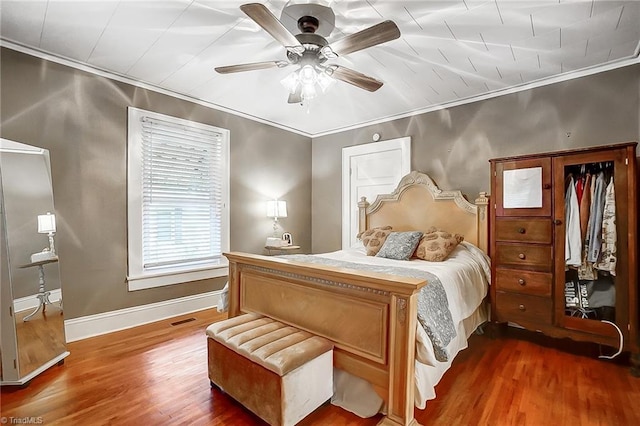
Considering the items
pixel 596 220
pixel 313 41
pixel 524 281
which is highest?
pixel 313 41

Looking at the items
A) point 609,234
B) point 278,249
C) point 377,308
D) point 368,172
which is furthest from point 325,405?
point 368,172

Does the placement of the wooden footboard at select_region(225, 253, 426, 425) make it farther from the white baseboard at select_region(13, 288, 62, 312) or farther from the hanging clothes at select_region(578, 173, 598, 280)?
the hanging clothes at select_region(578, 173, 598, 280)

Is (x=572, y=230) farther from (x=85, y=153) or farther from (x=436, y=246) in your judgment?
(x=85, y=153)

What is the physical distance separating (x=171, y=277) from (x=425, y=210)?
123 inches

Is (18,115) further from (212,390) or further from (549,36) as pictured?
(549,36)

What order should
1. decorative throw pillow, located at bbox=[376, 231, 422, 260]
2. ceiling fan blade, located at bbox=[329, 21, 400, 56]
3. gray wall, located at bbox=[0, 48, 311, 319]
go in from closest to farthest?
ceiling fan blade, located at bbox=[329, 21, 400, 56], gray wall, located at bbox=[0, 48, 311, 319], decorative throw pillow, located at bbox=[376, 231, 422, 260]

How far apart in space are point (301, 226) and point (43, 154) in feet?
10.8

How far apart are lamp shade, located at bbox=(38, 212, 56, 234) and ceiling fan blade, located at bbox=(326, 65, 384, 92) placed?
2.56 metres

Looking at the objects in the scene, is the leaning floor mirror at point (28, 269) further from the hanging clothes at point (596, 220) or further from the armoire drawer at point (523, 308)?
the hanging clothes at point (596, 220)

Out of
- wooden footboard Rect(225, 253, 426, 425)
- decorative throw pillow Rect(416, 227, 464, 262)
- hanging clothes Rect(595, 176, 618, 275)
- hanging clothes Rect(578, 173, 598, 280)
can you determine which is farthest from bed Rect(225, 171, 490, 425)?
hanging clothes Rect(595, 176, 618, 275)

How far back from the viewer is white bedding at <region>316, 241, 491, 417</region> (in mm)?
1686

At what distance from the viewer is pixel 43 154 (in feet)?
8.33

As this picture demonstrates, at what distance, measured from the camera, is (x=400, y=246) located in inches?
124

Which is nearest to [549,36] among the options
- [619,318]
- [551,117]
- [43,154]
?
[551,117]
